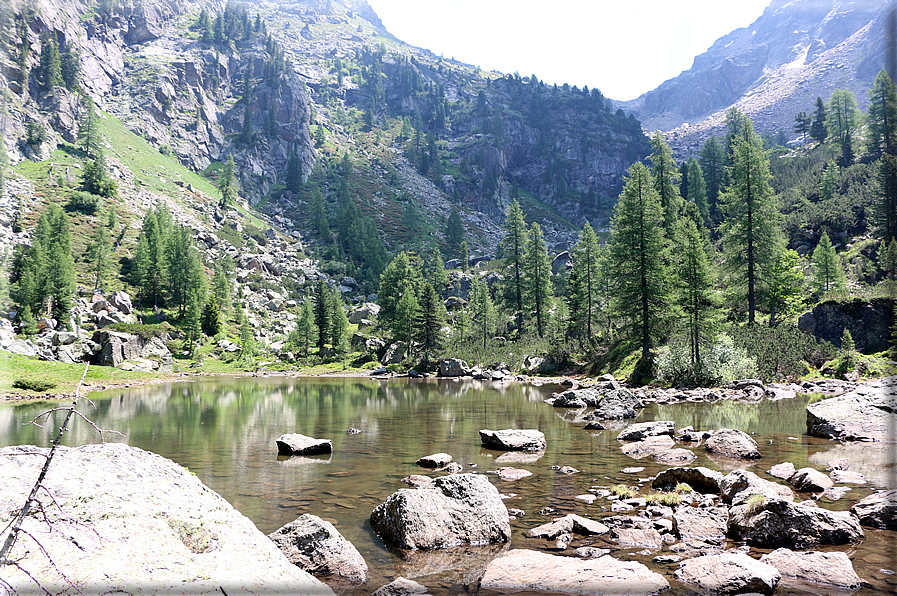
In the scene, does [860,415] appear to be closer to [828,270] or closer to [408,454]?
[408,454]

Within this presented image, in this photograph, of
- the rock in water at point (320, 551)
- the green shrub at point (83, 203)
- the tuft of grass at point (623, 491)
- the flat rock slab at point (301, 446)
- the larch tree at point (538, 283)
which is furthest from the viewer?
the green shrub at point (83, 203)

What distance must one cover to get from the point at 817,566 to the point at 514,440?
10094mm

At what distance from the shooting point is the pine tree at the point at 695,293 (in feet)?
109

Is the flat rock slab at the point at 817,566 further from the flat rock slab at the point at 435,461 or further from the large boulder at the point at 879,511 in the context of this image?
the flat rock slab at the point at 435,461

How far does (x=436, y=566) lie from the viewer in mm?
7445

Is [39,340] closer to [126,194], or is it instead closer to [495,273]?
[126,194]

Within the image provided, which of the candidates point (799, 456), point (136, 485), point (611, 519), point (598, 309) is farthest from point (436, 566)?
point (598, 309)

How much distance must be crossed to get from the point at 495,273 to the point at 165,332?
231 ft

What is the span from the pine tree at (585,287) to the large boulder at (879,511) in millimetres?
47479

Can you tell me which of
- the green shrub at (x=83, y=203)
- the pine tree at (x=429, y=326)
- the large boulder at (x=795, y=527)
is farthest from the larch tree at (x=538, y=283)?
the green shrub at (x=83, y=203)

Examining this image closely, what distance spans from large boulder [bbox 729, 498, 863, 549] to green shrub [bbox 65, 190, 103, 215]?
4906 inches

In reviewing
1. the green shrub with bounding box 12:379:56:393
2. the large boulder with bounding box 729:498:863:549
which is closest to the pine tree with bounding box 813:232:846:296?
the large boulder with bounding box 729:498:863:549

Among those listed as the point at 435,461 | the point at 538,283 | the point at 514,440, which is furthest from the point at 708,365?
the point at 538,283

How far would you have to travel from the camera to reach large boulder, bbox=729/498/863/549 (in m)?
7.56
